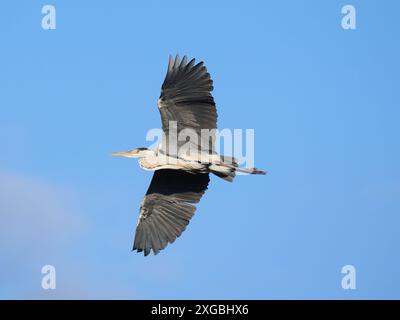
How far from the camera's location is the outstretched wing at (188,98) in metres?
16.0

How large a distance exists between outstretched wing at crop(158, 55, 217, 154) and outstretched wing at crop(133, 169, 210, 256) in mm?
1275

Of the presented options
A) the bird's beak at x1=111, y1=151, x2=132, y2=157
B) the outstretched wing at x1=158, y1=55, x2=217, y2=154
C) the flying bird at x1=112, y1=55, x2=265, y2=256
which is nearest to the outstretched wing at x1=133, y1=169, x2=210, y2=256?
the flying bird at x1=112, y1=55, x2=265, y2=256

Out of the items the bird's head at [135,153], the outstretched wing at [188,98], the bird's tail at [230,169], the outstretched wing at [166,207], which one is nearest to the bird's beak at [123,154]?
the bird's head at [135,153]

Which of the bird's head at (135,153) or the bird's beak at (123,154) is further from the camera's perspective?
the bird's beak at (123,154)

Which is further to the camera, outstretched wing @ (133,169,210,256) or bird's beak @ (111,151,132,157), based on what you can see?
bird's beak @ (111,151,132,157)

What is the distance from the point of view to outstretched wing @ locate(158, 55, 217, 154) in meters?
16.0

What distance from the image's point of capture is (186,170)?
16766 millimetres

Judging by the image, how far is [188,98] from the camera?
16.0m

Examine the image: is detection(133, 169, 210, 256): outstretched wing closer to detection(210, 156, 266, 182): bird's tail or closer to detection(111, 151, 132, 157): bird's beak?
detection(111, 151, 132, 157): bird's beak

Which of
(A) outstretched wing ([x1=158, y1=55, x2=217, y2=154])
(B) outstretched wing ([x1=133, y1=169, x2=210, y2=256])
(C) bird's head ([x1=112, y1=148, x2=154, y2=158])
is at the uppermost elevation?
(A) outstretched wing ([x1=158, y1=55, x2=217, y2=154])

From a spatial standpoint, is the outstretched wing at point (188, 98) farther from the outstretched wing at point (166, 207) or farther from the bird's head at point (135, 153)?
the outstretched wing at point (166, 207)
